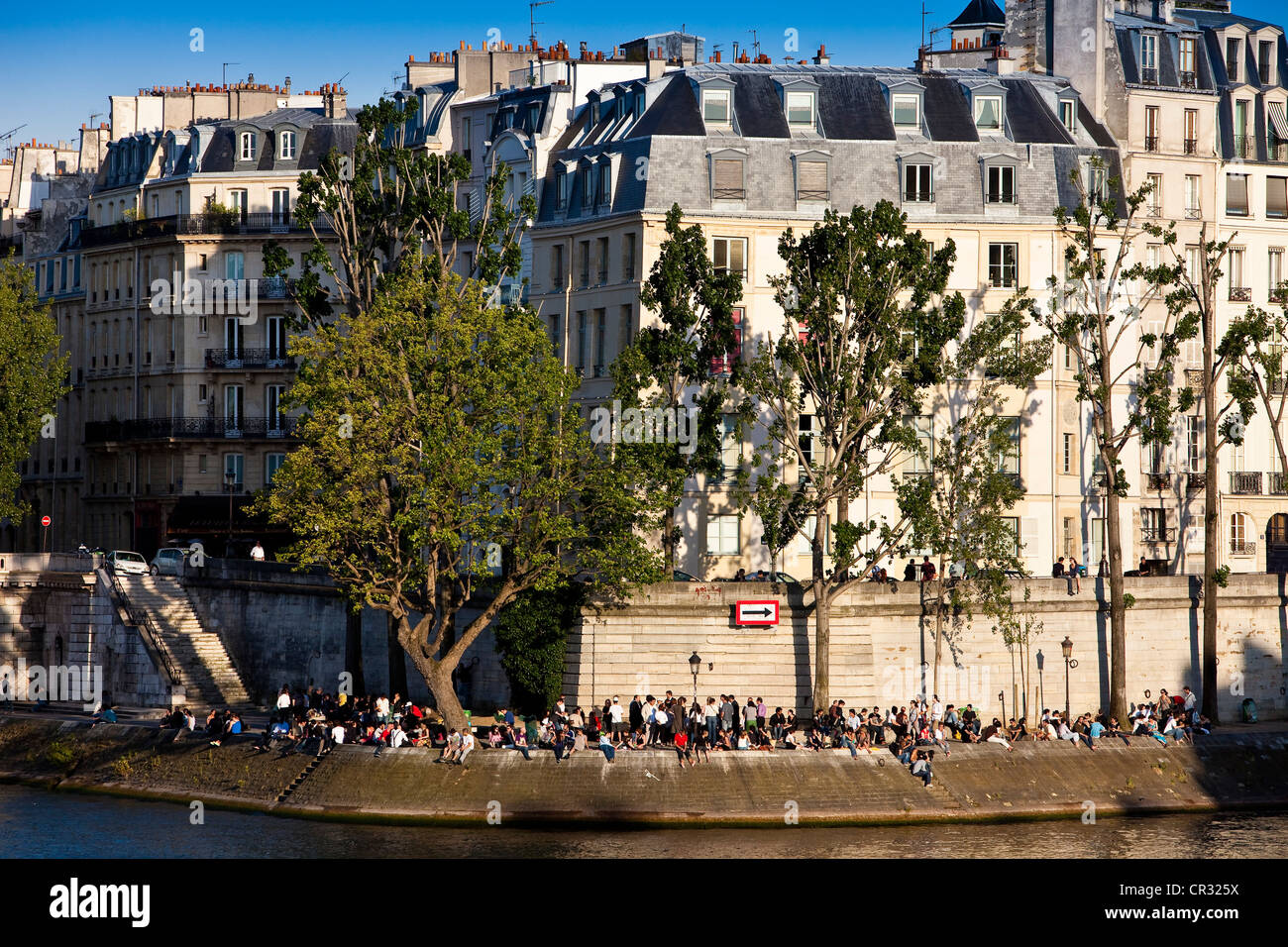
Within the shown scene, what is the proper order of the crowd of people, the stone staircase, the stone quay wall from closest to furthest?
the crowd of people, the stone quay wall, the stone staircase

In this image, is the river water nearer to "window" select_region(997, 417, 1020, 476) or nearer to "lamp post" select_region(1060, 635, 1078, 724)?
"lamp post" select_region(1060, 635, 1078, 724)

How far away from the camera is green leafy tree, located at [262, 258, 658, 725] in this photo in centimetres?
5534

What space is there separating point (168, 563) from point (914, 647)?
2758cm

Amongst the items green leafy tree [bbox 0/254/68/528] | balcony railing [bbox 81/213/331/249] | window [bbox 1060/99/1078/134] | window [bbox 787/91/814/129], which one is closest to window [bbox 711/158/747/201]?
window [bbox 787/91/814/129]

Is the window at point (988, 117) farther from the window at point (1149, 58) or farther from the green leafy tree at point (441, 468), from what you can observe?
the green leafy tree at point (441, 468)

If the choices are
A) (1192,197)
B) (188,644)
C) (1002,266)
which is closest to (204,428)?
(188,644)

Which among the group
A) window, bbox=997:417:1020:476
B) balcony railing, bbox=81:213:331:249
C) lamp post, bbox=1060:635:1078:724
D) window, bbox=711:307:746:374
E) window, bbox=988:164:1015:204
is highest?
balcony railing, bbox=81:213:331:249

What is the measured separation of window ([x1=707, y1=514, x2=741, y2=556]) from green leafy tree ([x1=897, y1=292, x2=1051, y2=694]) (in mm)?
7485

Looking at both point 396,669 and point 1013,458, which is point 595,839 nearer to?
point 396,669

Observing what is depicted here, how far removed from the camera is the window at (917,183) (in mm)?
69938

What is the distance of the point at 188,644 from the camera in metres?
71.2
